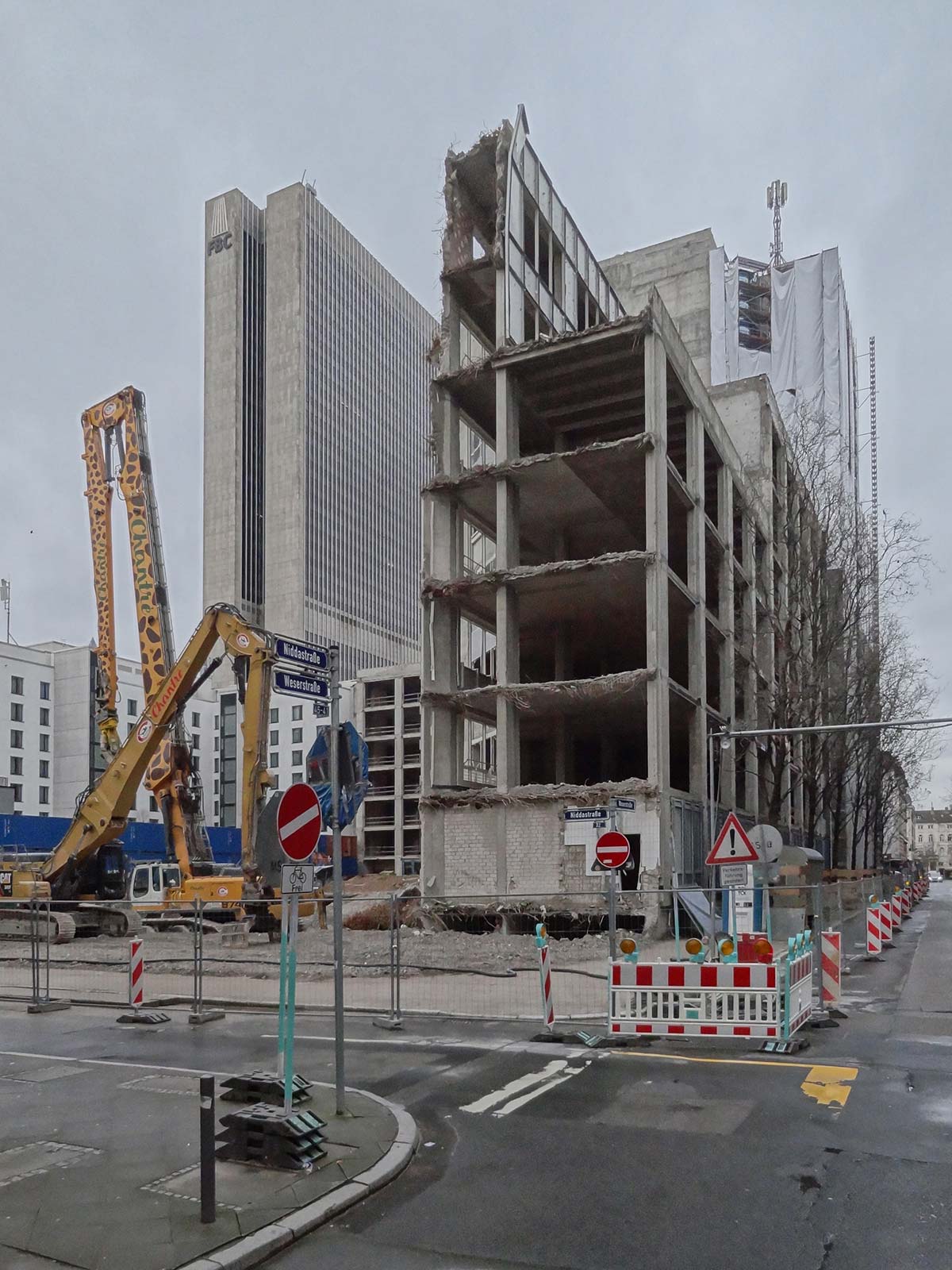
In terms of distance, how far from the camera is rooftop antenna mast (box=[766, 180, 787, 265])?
112188 millimetres

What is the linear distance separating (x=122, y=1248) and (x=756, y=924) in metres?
15.7

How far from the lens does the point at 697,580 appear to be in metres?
39.9

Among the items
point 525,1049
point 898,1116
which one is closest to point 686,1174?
point 898,1116

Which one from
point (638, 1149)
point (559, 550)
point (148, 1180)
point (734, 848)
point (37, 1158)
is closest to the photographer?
point (148, 1180)

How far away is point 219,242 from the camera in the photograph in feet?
504

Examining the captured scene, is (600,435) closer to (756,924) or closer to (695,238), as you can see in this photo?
(756,924)

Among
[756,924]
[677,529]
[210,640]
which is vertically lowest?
[756,924]

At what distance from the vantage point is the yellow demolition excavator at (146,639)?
3156 cm

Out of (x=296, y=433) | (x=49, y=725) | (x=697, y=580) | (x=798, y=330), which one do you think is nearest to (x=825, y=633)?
(x=697, y=580)

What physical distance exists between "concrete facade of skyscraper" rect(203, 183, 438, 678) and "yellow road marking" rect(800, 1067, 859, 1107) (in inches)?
5134

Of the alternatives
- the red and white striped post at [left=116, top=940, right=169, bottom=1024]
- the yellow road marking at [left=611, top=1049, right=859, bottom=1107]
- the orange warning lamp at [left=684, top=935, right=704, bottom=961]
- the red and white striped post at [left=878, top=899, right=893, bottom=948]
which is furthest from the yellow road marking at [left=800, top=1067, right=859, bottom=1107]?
the red and white striped post at [left=878, top=899, right=893, bottom=948]

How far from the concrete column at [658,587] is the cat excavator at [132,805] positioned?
37.7 feet

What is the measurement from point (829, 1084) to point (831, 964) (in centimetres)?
531

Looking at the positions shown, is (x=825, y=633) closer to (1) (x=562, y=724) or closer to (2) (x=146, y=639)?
(1) (x=562, y=724)
